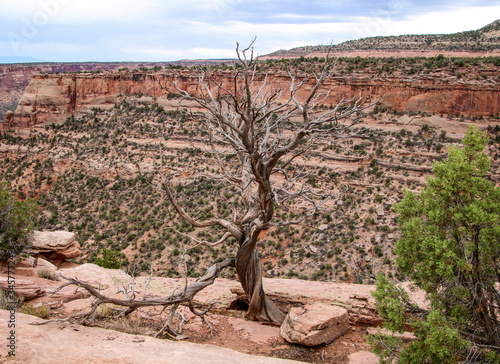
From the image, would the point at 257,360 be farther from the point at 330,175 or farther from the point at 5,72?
the point at 5,72

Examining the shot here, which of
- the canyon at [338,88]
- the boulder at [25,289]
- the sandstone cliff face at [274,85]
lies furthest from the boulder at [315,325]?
the sandstone cliff face at [274,85]

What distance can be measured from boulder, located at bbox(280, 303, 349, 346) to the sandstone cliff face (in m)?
11.1

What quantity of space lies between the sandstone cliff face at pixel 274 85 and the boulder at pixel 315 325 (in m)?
11.1

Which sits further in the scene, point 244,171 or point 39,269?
point 39,269

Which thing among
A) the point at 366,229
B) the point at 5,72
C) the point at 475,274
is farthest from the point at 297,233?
the point at 5,72

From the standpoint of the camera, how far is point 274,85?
31.5m

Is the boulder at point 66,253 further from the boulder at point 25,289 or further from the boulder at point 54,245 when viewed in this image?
the boulder at point 25,289

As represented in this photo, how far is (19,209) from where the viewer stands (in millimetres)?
14156

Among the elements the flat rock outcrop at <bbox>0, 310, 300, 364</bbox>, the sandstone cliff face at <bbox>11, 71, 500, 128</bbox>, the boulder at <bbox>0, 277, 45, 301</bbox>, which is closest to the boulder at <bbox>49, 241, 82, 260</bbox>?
the boulder at <bbox>0, 277, 45, 301</bbox>

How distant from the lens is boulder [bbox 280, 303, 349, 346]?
27.8ft

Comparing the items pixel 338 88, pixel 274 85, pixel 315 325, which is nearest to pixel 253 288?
pixel 315 325

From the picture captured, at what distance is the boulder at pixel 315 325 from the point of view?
8.46 m

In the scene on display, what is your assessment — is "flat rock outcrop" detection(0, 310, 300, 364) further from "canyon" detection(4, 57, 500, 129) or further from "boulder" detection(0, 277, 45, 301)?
"canyon" detection(4, 57, 500, 129)

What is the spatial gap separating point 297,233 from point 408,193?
15.6 m
